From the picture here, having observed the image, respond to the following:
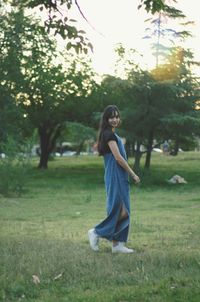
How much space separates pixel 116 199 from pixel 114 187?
0.16 metres

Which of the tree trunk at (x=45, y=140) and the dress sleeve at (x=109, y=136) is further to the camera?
the tree trunk at (x=45, y=140)

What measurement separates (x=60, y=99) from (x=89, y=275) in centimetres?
3062

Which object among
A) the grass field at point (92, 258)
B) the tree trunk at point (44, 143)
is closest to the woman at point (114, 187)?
the grass field at point (92, 258)

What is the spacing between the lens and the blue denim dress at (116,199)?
24.7ft

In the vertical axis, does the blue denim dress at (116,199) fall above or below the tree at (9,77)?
below

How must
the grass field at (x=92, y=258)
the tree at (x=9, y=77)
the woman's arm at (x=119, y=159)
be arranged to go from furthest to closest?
1. the tree at (x=9, y=77)
2. the woman's arm at (x=119, y=159)
3. the grass field at (x=92, y=258)

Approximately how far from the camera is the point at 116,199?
753cm

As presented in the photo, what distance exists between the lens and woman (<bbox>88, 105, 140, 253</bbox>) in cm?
754

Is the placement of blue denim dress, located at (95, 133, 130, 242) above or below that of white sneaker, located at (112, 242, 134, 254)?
above

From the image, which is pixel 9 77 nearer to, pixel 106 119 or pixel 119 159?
pixel 106 119

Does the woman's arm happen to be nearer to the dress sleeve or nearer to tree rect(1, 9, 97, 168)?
the dress sleeve

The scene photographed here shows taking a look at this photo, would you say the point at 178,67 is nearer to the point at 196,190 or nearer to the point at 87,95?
the point at 196,190

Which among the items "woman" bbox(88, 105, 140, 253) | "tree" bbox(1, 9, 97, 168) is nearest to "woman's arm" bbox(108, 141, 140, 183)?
"woman" bbox(88, 105, 140, 253)

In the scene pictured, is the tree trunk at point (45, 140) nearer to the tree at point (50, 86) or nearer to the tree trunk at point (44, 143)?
the tree trunk at point (44, 143)
